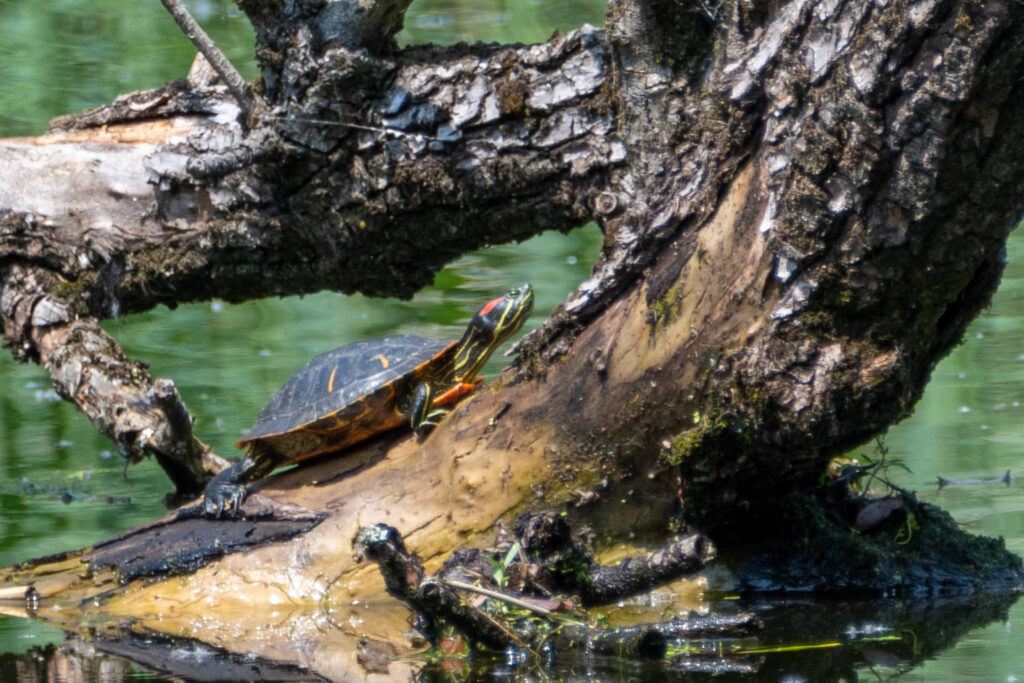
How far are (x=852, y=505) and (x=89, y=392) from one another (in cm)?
213

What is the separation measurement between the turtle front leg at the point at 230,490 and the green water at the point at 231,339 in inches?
30.0

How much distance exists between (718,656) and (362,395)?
1266mm

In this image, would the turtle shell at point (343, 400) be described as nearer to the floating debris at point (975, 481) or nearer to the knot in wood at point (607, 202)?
the knot in wood at point (607, 202)

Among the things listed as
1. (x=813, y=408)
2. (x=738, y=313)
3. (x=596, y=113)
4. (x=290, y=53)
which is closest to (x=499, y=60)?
(x=596, y=113)

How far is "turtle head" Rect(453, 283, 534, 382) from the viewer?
311 centimetres

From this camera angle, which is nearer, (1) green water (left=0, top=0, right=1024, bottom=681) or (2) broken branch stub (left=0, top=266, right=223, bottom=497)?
(2) broken branch stub (left=0, top=266, right=223, bottom=497)

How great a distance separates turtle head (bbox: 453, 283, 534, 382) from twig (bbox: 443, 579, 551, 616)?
38.0 inches

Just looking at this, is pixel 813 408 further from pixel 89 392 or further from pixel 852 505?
pixel 89 392

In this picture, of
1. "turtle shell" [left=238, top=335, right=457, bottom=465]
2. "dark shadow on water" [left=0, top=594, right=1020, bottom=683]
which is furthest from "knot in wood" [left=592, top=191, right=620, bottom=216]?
"dark shadow on water" [left=0, top=594, right=1020, bottom=683]

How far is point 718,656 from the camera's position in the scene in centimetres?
208

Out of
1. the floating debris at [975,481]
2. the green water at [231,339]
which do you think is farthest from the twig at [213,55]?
the floating debris at [975,481]

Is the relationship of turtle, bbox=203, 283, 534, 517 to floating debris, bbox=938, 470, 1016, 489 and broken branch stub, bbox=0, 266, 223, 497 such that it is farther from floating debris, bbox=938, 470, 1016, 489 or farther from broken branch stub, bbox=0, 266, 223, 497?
floating debris, bbox=938, 470, 1016, 489

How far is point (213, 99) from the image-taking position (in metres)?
3.36

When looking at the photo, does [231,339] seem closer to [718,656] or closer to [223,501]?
[223,501]
